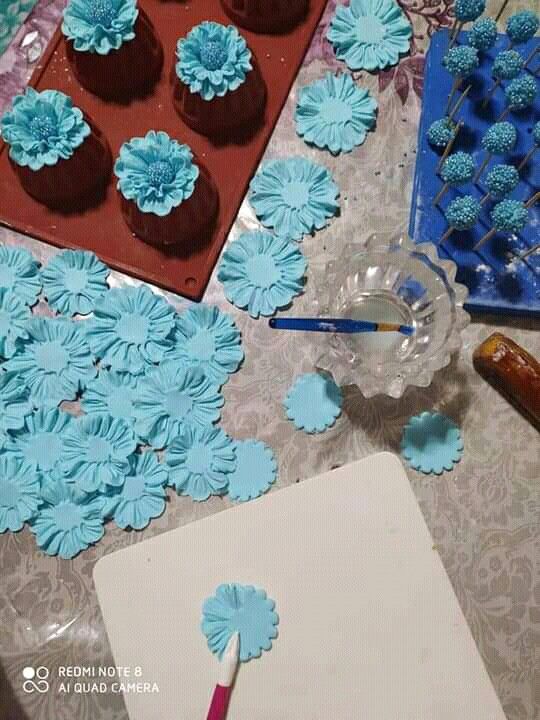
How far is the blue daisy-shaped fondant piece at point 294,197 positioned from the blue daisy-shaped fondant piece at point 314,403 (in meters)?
0.14

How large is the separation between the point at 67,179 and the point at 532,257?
17.0 inches

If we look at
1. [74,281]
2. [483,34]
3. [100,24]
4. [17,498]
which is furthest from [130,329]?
[483,34]

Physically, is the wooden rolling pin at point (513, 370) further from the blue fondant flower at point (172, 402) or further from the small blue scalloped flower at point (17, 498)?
the small blue scalloped flower at point (17, 498)

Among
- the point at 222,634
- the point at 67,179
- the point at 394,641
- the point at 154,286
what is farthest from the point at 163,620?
the point at 67,179

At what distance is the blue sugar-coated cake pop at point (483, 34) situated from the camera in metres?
0.75

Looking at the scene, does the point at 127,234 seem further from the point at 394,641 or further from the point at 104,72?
the point at 394,641

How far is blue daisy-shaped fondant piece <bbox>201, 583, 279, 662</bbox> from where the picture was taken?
673mm

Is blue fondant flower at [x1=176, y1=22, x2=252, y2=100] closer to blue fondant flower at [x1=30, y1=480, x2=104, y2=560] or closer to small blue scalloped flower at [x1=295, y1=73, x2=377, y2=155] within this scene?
small blue scalloped flower at [x1=295, y1=73, x2=377, y2=155]

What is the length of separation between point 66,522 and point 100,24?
1.47 feet

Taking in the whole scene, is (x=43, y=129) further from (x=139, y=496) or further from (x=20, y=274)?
(x=139, y=496)

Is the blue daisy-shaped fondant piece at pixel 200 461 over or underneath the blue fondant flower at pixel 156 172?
underneath

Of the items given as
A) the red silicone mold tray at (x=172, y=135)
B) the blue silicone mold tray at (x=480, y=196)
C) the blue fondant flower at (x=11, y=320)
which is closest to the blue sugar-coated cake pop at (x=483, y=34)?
the blue silicone mold tray at (x=480, y=196)

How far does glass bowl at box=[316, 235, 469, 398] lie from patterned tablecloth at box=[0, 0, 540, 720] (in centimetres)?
4

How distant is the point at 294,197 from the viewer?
78cm
